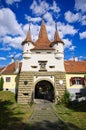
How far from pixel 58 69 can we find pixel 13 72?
9172 millimetres

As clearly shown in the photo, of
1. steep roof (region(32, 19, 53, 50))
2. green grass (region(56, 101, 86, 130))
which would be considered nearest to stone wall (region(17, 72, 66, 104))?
steep roof (region(32, 19, 53, 50))

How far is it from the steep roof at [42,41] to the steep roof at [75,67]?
5520 mm

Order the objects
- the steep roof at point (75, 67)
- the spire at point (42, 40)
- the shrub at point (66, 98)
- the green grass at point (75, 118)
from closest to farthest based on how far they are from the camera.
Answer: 1. the green grass at point (75, 118)
2. the shrub at point (66, 98)
3. the steep roof at point (75, 67)
4. the spire at point (42, 40)

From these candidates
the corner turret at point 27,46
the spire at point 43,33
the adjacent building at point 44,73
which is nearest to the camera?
the adjacent building at point 44,73

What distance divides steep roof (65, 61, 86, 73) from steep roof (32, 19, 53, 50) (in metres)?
5.52

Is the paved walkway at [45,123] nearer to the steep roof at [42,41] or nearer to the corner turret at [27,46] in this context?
the corner turret at [27,46]

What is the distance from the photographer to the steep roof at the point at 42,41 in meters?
35.1

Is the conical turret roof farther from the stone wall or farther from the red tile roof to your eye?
the red tile roof

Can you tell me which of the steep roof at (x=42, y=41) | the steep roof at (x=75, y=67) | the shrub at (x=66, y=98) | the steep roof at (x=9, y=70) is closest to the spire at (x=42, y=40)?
the steep roof at (x=42, y=41)

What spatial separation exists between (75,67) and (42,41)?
27.8 feet

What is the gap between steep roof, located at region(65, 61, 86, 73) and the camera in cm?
3498

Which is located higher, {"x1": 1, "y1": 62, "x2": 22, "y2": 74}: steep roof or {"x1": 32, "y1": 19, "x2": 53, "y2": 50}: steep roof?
{"x1": 32, "y1": 19, "x2": 53, "y2": 50}: steep roof

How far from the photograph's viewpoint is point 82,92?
3359 centimetres

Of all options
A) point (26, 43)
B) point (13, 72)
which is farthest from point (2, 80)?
point (26, 43)
